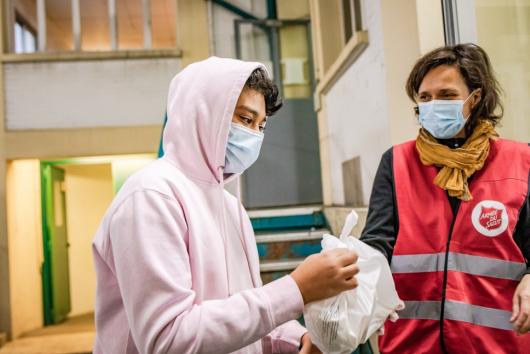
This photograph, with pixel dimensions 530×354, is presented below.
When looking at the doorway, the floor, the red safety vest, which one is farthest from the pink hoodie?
the doorway

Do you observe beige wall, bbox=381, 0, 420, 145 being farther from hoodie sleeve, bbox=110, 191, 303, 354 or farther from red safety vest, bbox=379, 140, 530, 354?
hoodie sleeve, bbox=110, 191, 303, 354

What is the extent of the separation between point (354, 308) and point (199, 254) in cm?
38

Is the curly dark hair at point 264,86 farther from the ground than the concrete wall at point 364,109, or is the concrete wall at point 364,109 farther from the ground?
the concrete wall at point 364,109

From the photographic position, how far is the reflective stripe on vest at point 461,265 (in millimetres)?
1287

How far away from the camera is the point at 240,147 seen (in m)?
1.17

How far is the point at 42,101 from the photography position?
5.59 m

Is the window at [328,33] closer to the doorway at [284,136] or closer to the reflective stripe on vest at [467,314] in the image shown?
the doorway at [284,136]

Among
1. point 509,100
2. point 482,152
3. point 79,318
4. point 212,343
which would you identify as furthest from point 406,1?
point 79,318

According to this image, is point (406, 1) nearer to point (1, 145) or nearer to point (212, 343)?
point (212, 343)

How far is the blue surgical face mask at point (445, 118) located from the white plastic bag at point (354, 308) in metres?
0.60

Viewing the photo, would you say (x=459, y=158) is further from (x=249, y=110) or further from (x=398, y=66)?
(x=398, y=66)

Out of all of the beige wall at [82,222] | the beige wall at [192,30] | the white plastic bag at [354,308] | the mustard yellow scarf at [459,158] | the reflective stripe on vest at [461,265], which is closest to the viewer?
the white plastic bag at [354,308]

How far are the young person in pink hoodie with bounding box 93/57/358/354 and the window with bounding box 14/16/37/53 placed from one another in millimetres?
5672

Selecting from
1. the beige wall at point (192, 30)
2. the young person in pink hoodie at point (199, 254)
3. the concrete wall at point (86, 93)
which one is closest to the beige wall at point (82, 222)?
the concrete wall at point (86, 93)
